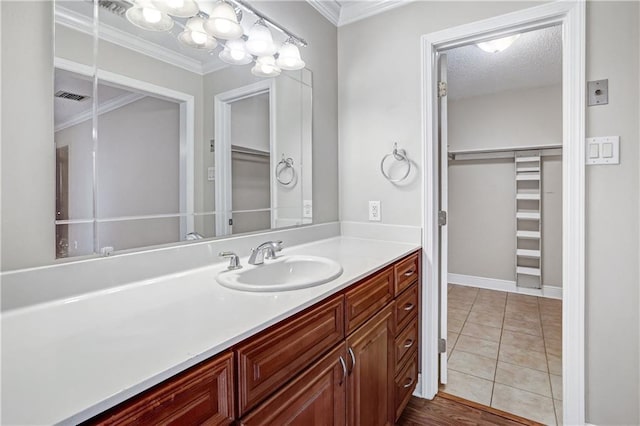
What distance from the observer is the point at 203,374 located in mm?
612

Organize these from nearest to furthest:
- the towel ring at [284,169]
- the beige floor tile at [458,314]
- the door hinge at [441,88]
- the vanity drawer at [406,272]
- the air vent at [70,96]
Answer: the air vent at [70,96]
the vanity drawer at [406,272]
the towel ring at [284,169]
the door hinge at [441,88]
the beige floor tile at [458,314]

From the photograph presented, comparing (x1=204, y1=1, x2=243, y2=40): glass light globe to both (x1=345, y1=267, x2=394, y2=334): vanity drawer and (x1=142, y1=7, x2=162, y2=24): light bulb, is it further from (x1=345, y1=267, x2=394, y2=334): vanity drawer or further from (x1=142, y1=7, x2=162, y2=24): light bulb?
(x1=345, y1=267, x2=394, y2=334): vanity drawer

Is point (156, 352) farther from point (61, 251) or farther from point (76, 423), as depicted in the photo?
point (61, 251)

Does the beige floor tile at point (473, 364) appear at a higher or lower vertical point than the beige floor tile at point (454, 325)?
lower

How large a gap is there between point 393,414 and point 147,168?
148cm

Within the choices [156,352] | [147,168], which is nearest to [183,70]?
[147,168]

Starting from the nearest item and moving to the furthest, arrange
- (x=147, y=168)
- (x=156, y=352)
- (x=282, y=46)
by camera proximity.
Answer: (x=156, y=352) → (x=147, y=168) → (x=282, y=46)

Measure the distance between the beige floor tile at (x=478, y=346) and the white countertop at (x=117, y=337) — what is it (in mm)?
1755

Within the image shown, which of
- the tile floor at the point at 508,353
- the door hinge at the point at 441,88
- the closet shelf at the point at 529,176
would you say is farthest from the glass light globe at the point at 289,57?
the closet shelf at the point at 529,176

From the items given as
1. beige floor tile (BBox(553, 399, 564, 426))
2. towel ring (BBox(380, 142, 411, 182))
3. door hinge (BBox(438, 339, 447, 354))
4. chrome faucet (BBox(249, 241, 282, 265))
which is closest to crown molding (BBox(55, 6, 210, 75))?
chrome faucet (BBox(249, 241, 282, 265))

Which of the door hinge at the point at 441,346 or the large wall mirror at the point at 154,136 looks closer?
the large wall mirror at the point at 154,136

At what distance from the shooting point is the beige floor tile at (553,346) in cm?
228

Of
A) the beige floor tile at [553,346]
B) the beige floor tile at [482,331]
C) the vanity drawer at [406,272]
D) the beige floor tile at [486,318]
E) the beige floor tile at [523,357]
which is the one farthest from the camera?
the beige floor tile at [486,318]

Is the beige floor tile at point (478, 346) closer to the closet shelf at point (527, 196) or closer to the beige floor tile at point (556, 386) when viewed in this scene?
the beige floor tile at point (556, 386)
